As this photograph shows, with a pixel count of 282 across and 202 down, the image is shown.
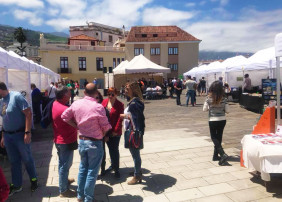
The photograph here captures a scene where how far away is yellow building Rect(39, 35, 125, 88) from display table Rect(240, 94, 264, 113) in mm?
32234

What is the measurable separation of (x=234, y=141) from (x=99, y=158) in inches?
162

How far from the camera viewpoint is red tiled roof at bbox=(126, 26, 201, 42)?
45.4 metres

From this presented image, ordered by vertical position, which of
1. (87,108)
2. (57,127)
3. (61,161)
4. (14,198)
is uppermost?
(87,108)

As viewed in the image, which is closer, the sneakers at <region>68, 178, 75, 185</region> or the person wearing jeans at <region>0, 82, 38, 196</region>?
the person wearing jeans at <region>0, 82, 38, 196</region>

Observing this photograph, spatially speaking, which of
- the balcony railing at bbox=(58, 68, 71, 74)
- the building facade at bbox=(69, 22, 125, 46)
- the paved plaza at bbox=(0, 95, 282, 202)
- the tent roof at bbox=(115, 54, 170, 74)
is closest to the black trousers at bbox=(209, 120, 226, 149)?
the paved plaza at bbox=(0, 95, 282, 202)

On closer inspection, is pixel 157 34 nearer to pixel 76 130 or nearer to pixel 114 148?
Answer: pixel 114 148

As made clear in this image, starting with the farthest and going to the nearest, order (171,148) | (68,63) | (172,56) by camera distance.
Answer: (172,56) → (68,63) → (171,148)

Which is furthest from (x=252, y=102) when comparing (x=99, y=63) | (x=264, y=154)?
(x=99, y=63)

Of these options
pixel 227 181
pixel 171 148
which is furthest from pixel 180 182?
pixel 171 148

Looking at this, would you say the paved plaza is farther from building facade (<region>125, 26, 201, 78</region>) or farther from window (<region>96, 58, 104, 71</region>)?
building facade (<region>125, 26, 201, 78</region>)

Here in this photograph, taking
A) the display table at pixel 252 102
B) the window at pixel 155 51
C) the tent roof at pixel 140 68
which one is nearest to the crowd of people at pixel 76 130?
the display table at pixel 252 102

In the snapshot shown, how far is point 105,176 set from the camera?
4.29 m

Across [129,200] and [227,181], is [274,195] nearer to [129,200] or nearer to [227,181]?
[227,181]

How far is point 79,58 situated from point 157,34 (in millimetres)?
15012
